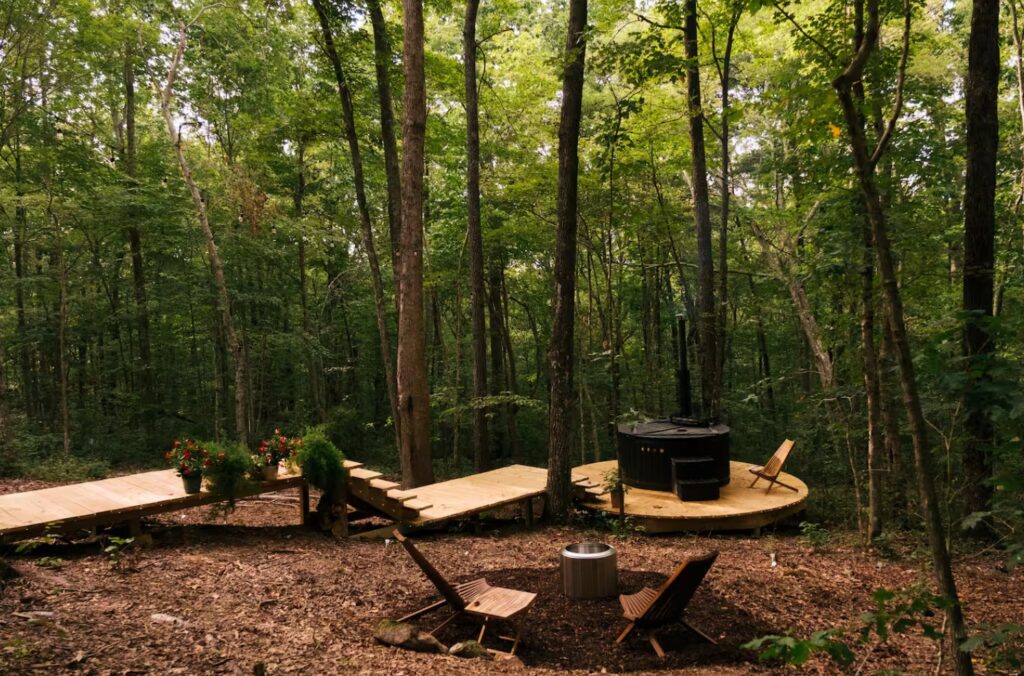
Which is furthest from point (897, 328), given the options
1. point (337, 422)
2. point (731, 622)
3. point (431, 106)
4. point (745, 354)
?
point (745, 354)

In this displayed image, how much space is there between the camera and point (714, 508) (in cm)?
786

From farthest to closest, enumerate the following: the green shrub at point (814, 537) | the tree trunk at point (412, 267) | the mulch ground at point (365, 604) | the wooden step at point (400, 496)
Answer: the tree trunk at point (412, 267), the wooden step at point (400, 496), the green shrub at point (814, 537), the mulch ground at point (365, 604)

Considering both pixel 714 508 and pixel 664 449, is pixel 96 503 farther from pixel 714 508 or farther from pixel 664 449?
pixel 714 508

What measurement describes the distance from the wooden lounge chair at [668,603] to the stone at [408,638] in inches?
51.7

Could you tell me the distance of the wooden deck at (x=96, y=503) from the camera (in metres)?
5.20

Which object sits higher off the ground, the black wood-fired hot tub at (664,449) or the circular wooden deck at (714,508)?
the black wood-fired hot tub at (664,449)

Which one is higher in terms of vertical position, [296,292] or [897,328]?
[296,292]

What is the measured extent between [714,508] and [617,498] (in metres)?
1.35

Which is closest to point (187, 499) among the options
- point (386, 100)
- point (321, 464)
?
point (321, 464)

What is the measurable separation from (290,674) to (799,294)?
11.5 m

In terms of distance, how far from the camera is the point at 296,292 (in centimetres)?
1648

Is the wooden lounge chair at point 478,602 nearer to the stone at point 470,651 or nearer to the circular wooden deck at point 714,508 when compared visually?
the stone at point 470,651

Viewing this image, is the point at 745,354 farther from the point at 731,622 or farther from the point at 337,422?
the point at 731,622

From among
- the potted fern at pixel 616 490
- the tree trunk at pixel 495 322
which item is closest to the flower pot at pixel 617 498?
the potted fern at pixel 616 490
